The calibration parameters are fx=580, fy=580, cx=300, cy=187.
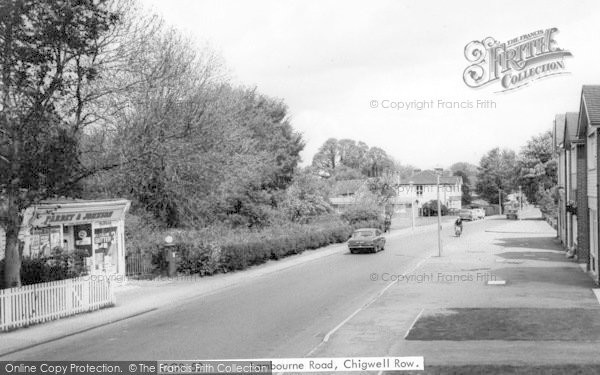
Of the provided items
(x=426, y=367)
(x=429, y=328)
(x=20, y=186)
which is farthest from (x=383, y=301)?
(x=20, y=186)

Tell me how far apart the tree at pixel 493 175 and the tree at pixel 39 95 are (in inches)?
3380

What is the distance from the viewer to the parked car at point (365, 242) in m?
32.0

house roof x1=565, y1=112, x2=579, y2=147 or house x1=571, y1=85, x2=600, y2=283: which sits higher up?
house roof x1=565, y1=112, x2=579, y2=147

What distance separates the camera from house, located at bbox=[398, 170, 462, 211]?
8538 cm

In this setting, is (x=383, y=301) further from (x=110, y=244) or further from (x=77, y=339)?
(x=110, y=244)

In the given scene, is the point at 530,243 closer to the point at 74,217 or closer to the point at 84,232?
the point at 84,232

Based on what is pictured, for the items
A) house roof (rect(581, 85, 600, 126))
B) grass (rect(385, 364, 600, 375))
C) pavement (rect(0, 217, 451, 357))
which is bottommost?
pavement (rect(0, 217, 451, 357))

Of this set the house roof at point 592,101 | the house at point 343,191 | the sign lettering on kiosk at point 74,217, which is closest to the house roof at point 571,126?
the house roof at point 592,101

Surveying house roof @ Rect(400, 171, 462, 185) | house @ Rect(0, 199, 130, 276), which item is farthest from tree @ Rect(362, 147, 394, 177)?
house @ Rect(0, 199, 130, 276)

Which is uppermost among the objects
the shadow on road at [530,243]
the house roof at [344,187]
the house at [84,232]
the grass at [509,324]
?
the house roof at [344,187]

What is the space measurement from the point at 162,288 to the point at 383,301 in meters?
8.13

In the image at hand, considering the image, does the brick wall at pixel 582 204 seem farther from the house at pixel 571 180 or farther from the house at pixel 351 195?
the house at pixel 351 195

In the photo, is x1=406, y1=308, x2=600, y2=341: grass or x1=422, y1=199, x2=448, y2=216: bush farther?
x1=422, y1=199, x2=448, y2=216: bush

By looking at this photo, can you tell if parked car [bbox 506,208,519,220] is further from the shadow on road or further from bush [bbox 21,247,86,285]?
bush [bbox 21,247,86,285]
